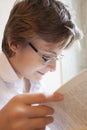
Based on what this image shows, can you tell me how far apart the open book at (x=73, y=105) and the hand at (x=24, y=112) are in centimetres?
3

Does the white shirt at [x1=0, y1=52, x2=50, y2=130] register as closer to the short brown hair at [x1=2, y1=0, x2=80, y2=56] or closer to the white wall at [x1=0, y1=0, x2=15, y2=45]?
the short brown hair at [x1=2, y1=0, x2=80, y2=56]

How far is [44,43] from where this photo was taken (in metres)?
0.79

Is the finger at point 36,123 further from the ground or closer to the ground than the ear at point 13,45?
closer to the ground

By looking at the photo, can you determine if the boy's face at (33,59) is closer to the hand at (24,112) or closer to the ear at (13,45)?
the ear at (13,45)

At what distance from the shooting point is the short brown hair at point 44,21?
0.76m

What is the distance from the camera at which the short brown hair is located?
2.49 feet

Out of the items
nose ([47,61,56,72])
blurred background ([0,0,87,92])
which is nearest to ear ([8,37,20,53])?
nose ([47,61,56,72])

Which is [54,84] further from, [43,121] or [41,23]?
[43,121]

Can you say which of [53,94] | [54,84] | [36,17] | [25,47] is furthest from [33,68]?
[54,84]

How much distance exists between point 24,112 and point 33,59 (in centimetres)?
33

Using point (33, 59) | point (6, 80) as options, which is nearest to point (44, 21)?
point (33, 59)

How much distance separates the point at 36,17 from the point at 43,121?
359mm

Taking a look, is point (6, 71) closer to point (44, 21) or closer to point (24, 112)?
point (44, 21)

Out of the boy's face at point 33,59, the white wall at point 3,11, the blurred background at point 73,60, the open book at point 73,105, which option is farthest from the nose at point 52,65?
the blurred background at point 73,60
